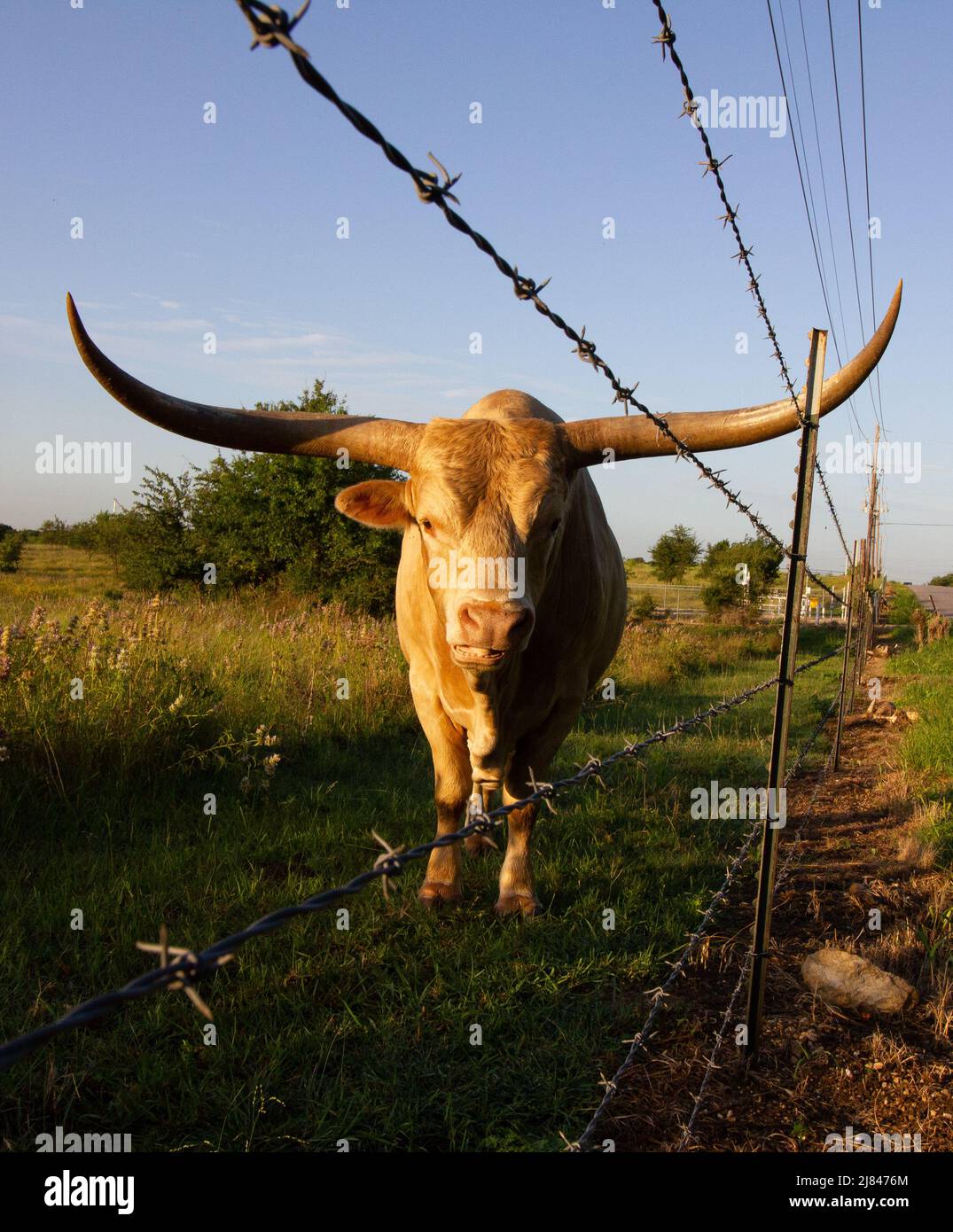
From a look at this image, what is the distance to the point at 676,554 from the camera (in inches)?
1549

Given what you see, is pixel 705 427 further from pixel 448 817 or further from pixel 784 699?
pixel 448 817

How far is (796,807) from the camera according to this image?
6.32 m

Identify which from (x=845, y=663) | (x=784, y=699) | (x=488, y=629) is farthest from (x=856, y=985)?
(x=845, y=663)

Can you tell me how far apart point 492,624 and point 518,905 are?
5.92 ft

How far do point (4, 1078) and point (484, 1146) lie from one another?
1.50 meters

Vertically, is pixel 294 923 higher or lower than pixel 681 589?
lower

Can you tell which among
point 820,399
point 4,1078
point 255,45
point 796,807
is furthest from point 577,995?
point 796,807

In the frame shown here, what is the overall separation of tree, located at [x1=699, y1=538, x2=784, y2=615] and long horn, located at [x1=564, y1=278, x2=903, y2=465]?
24500 millimetres

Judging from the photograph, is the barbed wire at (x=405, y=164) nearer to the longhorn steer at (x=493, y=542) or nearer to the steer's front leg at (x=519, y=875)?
the longhorn steer at (x=493, y=542)

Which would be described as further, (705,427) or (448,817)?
(448,817)

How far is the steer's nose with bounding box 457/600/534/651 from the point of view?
263cm

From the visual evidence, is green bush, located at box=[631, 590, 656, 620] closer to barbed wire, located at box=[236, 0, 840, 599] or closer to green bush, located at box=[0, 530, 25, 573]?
barbed wire, located at box=[236, 0, 840, 599]

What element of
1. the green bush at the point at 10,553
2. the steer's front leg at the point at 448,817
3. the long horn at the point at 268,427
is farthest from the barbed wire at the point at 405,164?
the green bush at the point at 10,553
